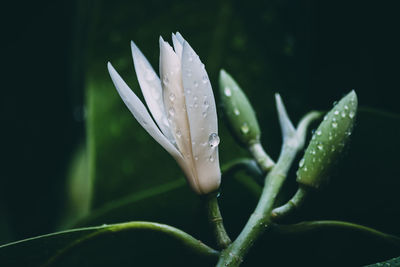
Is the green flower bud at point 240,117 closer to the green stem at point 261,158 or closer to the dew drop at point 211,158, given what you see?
the green stem at point 261,158

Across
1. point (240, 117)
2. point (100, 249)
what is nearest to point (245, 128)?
point (240, 117)

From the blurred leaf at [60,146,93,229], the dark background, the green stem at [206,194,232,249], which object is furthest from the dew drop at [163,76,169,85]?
the blurred leaf at [60,146,93,229]

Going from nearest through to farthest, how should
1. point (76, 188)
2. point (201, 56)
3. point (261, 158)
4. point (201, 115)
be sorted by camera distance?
1. point (201, 115)
2. point (261, 158)
3. point (201, 56)
4. point (76, 188)

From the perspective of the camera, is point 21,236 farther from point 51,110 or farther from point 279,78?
point 279,78

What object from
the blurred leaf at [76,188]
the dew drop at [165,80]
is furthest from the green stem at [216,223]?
the blurred leaf at [76,188]

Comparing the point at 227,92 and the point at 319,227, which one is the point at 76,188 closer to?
the point at 227,92

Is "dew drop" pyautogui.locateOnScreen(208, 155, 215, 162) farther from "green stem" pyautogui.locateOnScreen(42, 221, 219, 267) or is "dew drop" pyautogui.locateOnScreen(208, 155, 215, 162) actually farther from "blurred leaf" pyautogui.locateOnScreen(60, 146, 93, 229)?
"blurred leaf" pyautogui.locateOnScreen(60, 146, 93, 229)
